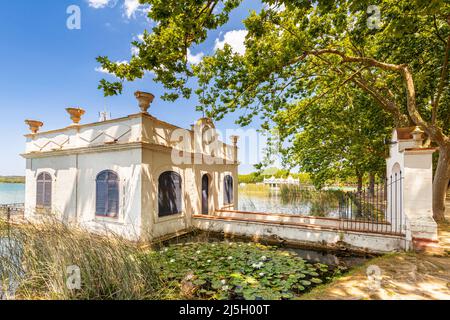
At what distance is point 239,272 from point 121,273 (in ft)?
8.21

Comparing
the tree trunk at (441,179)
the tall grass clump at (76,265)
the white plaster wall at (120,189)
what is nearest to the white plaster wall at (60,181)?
the white plaster wall at (120,189)

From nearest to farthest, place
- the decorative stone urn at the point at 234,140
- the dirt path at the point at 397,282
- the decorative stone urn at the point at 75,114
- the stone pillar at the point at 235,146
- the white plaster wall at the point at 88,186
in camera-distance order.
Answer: the dirt path at the point at 397,282
the white plaster wall at the point at 88,186
the decorative stone urn at the point at 75,114
the stone pillar at the point at 235,146
the decorative stone urn at the point at 234,140

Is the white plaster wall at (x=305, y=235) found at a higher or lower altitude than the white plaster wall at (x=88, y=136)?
lower

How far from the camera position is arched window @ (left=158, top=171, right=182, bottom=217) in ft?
25.8

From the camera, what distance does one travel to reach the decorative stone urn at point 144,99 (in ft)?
23.0

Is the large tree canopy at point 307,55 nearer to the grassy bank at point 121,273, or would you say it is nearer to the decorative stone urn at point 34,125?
the grassy bank at point 121,273

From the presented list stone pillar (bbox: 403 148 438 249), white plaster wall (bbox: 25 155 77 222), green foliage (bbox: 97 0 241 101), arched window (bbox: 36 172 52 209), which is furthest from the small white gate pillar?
arched window (bbox: 36 172 52 209)

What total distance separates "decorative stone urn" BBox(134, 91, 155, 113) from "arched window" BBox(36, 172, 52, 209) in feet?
19.2

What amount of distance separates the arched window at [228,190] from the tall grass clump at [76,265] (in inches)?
315

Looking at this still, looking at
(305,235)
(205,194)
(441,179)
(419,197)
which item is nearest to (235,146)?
(205,194)

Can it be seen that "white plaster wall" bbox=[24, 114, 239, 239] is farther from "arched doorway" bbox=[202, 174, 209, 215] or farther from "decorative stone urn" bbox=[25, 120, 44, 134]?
"arched doorway" bbox=[202, 174, 209, 215]

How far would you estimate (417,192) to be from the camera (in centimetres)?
552

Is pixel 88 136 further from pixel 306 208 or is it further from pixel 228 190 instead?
pixel 306 208
